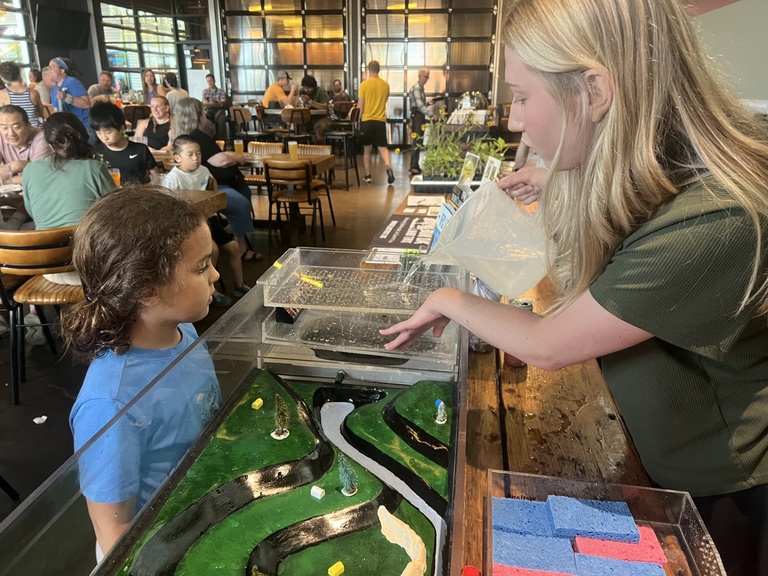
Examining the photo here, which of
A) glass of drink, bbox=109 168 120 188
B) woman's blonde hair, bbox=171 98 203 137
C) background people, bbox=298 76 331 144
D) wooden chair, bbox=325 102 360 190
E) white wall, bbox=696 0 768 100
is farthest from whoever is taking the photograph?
background people, bbox=298 76 331 144

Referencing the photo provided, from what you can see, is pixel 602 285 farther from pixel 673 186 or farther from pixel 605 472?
pixel 605 472

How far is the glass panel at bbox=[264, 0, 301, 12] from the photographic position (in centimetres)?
1173

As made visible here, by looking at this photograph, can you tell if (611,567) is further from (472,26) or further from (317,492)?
(472,26)

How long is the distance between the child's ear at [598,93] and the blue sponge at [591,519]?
2.03 feet

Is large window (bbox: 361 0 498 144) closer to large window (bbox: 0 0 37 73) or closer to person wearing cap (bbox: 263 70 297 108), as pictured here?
person wearing cap (bbox: 263 70 297 108)

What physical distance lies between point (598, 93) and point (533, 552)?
0.70 m

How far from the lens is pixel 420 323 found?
1108mm

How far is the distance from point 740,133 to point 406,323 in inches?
25.8

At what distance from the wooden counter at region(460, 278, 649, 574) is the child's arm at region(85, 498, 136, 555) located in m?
0.56

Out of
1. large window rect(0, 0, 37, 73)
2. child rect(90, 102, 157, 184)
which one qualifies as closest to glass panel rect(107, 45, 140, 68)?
large window rect(0, 0, 37, 73)

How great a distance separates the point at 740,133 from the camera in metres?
0.81

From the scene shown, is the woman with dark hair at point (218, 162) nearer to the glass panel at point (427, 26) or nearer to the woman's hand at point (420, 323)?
the woman's hand at point (420, 323)

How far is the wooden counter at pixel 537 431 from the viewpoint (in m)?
1.04

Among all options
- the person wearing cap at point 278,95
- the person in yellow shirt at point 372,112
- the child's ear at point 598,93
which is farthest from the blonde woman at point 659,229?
the person wearing cap at point 278,95
